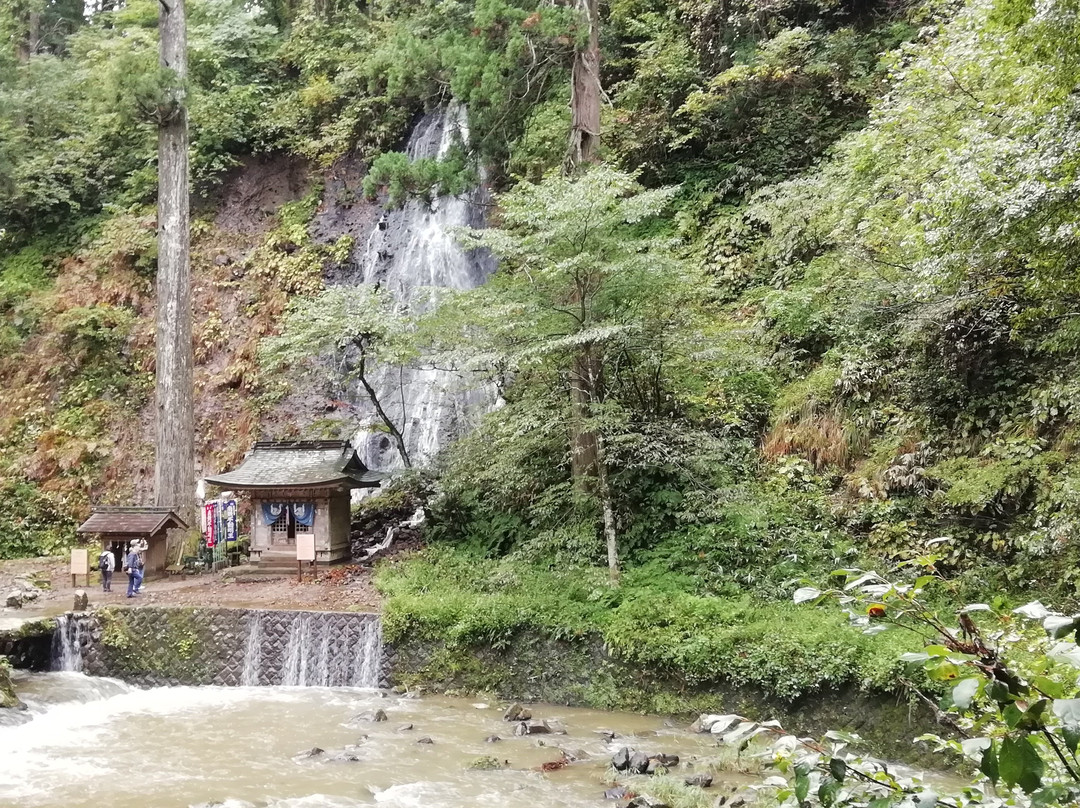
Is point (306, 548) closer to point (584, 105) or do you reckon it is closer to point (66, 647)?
point (66, 647)

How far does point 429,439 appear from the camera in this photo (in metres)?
17.8

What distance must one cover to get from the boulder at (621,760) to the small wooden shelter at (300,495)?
8281mm

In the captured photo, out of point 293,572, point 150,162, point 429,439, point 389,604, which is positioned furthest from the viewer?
point 150,162

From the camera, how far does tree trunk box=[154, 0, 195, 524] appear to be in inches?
625

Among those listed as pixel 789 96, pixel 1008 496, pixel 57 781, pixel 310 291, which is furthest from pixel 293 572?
pixel 789 96

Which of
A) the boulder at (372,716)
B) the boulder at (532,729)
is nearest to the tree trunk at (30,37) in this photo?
the boulder at (372,716)

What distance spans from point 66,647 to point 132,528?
3465 millimetres

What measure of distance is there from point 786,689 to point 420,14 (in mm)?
18731

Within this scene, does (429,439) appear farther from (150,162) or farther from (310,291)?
(150,162)

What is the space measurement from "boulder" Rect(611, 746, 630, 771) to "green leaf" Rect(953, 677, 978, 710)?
259 inches

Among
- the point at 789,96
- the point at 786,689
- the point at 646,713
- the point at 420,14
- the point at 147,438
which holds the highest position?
the point at 420,14

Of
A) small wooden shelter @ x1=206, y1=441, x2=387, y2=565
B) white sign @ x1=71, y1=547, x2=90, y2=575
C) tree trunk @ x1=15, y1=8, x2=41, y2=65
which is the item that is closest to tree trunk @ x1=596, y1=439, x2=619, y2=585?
small wooden shelter @ x1=206, y1=441, x2=387, y2=565

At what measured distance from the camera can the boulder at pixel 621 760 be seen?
24.6ft

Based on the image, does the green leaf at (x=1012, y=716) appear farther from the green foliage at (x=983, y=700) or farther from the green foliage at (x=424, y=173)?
the green foliage at (x=424, y=173)
